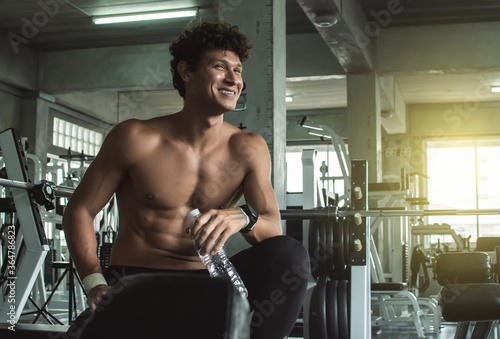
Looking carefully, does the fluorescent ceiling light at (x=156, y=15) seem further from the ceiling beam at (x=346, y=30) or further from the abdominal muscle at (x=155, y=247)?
the abdominal muscle at (x=155, y=247)

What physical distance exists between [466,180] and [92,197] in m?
10.5

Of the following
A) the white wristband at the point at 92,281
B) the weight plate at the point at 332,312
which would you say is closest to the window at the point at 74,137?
the weight plate at the point at 332,312

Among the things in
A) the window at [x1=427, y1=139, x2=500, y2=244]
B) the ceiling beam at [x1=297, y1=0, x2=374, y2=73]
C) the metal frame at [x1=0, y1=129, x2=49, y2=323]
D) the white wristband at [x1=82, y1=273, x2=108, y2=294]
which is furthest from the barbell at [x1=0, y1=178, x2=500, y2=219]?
the window at [x1=427, y1=139, x2=500, y2=244]

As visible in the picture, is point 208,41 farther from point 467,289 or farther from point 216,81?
point 467,289

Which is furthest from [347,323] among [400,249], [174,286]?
[400,249]

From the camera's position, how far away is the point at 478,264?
1.71 meters

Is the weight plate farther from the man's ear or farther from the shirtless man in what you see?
the man's ear

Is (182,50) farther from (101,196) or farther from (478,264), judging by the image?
(478,264)

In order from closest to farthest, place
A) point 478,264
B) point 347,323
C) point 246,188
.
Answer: point 246,188, point 478,264, point 347,323

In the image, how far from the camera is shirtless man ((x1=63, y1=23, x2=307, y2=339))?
124 centimetres

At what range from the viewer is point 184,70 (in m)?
1.54

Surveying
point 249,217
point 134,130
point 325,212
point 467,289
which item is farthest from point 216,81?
point 325,212

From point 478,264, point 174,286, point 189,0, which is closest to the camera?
point 174,286

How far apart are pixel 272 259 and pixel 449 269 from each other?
2.43ft
